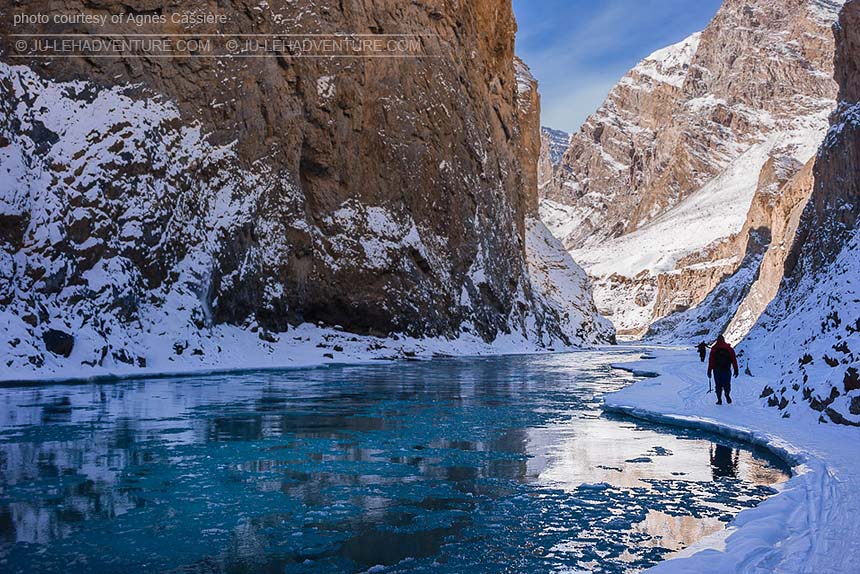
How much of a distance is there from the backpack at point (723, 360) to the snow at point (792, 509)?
1.28 meters

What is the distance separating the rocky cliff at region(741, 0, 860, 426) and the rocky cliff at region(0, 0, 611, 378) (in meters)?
21.4

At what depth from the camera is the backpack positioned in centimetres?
1720

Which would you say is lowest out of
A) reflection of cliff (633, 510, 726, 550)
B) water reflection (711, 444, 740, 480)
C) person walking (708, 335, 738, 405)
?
reflection of cliff (633, 510, 726, 550)

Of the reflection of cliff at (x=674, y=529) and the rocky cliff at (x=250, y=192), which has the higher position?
the rocky cliff at (x=250, y=192)

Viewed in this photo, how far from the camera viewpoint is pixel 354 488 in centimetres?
913

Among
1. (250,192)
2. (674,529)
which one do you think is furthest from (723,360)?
(250,192)

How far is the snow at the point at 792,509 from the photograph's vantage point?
601 centimetres

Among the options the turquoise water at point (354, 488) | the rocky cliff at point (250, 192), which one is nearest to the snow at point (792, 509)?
the turquoise water at point (354, 488)

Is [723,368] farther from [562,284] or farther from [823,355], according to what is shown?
[562,284]

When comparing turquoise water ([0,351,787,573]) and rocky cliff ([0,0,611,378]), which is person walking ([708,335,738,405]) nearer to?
turquoise water ([0,351,787,573])

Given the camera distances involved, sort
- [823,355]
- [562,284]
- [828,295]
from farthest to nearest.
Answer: [562,284] → [828,295] → [823,355]

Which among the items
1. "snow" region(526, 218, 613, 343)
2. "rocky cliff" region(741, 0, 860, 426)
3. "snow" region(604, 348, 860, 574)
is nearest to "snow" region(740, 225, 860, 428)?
"rocky cliff" region(741, 0, 860, 426)

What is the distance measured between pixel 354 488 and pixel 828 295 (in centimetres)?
1765

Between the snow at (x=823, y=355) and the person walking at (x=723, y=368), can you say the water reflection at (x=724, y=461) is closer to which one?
the snow at (x=823, y=355)
